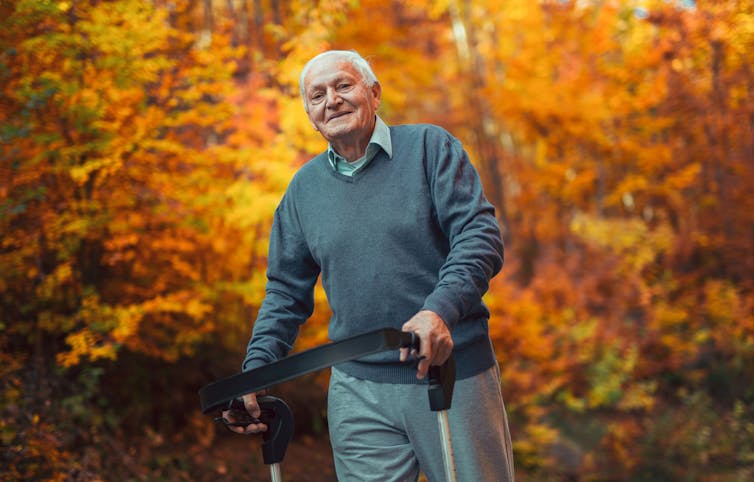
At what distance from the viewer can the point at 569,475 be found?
727cm

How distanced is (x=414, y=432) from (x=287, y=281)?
580 millimetres

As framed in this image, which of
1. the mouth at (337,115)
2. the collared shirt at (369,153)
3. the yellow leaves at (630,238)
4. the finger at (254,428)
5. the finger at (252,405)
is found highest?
the yellow leaves at (630,238)

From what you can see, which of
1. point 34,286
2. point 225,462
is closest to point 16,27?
point 34,286

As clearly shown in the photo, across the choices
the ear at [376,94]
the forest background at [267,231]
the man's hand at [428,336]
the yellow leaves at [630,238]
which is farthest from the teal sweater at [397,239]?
the yellow leaves at [630,238]

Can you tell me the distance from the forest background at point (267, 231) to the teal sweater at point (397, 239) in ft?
7.83

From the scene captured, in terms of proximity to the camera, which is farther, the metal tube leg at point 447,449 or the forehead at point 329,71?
the forehead at point 329,71

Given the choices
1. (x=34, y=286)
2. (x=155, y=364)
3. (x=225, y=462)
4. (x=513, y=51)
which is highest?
(x=513, y=51)

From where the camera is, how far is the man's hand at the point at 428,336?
1.61 meters

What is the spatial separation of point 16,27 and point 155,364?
2569 millimetres

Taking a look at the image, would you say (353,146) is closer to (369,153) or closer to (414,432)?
(369,153)

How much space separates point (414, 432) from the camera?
1.96 meters

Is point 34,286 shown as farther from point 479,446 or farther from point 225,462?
point 479,446

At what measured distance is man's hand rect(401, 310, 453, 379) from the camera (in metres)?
1.61

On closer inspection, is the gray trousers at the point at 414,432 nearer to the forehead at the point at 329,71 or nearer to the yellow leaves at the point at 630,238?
the forehead at the point at 329,71
